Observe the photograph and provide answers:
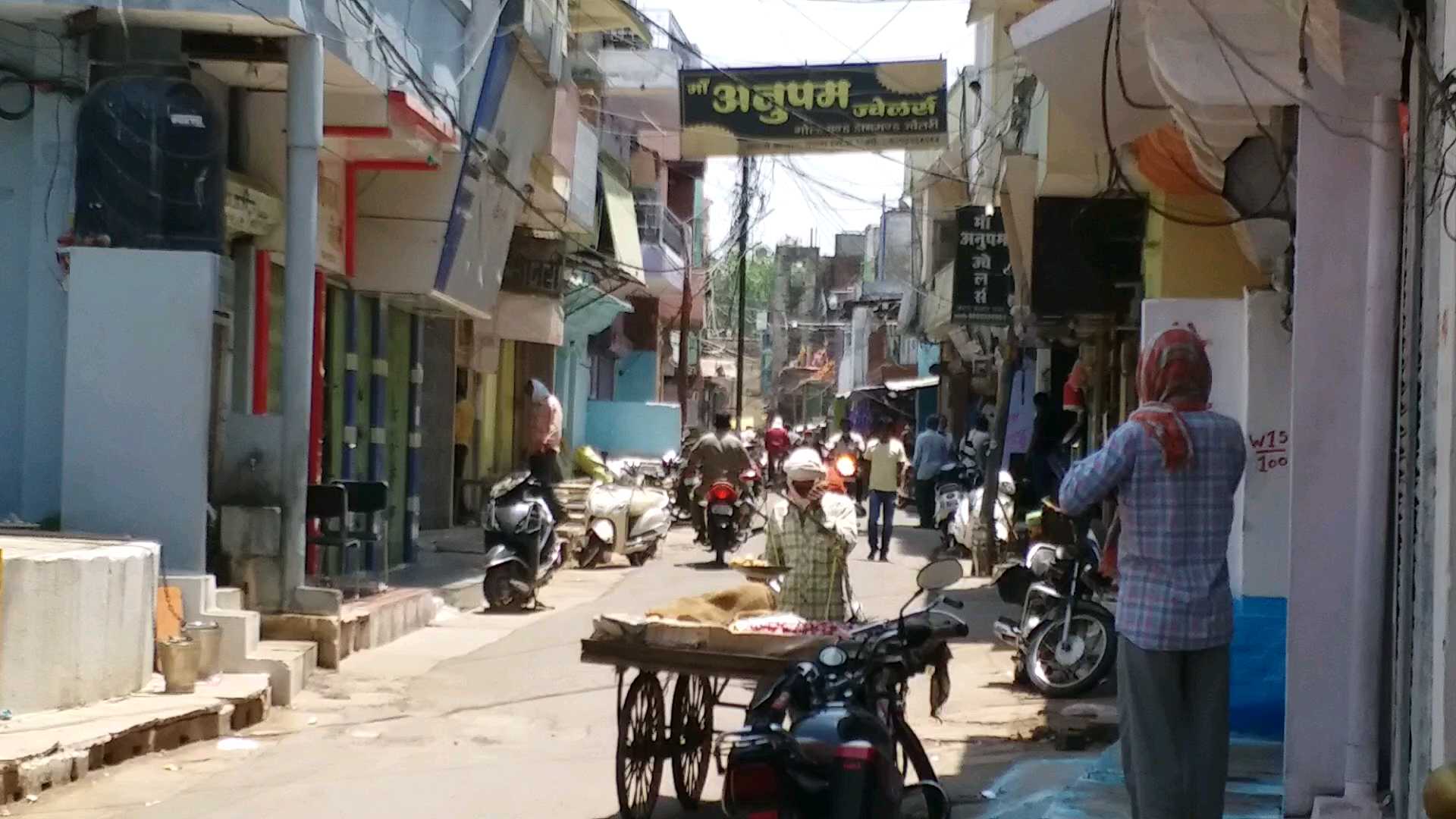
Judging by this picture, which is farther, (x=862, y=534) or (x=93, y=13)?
(x=862, y=534)

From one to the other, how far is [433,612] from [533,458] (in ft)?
5.95

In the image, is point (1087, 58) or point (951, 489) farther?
point (951, 489)

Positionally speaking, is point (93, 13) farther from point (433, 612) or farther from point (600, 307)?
point (600, 307)

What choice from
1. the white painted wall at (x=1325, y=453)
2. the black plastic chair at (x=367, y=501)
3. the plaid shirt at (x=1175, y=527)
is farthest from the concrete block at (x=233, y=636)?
the white painted wall at (x=1325, y=453)

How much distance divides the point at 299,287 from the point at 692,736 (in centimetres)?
553

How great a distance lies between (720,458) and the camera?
20.5m

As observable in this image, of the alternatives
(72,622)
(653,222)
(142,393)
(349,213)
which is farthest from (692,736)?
(653,222)

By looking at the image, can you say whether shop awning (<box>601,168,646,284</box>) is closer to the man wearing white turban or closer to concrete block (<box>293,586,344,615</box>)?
concrete block (<box>293,586,344,615</box>)

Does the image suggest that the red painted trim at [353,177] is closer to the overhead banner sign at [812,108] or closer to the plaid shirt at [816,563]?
the overhead banner sign at [812,108]

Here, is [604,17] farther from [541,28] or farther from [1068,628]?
[1068,628]

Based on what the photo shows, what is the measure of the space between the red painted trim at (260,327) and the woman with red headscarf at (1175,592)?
9918 millimetres

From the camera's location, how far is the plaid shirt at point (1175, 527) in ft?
17.9

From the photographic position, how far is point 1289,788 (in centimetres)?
593

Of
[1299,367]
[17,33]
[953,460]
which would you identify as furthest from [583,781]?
[953,460]
